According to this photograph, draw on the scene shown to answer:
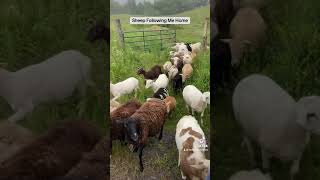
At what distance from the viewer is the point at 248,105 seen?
2.17 metres

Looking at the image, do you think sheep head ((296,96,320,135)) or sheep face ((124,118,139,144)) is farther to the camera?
sheep face ((124,118,139,144))

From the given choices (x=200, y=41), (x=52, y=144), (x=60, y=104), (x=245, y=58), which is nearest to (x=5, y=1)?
(x=60, y=104)

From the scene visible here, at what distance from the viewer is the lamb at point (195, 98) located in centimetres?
219

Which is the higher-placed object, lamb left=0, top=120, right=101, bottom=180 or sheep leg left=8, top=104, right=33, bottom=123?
sheep leg left=8, top=104, right=33, bottom=123

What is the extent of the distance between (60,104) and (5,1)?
553 mm

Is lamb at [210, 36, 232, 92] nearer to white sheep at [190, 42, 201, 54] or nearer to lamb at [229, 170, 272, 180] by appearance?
white sheep at [190, 42, 201, 54]

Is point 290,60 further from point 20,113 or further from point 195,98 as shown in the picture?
point 20,113

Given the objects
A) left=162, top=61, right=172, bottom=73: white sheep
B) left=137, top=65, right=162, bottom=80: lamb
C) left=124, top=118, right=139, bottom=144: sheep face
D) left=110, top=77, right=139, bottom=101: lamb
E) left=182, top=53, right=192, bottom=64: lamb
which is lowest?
left=124, top=118, right=139, bottom=144: sheep face

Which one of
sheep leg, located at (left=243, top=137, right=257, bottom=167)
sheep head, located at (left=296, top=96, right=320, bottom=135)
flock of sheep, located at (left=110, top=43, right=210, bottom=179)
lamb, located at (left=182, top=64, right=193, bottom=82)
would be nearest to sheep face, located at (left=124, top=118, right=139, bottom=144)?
flock of sheep, located at (left=110, top=43, right=210, bottom=179)

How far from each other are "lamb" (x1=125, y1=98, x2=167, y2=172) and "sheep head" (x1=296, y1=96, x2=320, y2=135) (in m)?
0.63

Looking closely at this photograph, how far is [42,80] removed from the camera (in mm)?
2174

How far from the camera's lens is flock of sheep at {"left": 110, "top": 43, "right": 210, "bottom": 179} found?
2.19 metres

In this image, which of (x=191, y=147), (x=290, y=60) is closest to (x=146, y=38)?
(x=191, y=147)

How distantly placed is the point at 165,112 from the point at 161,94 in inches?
3.6
